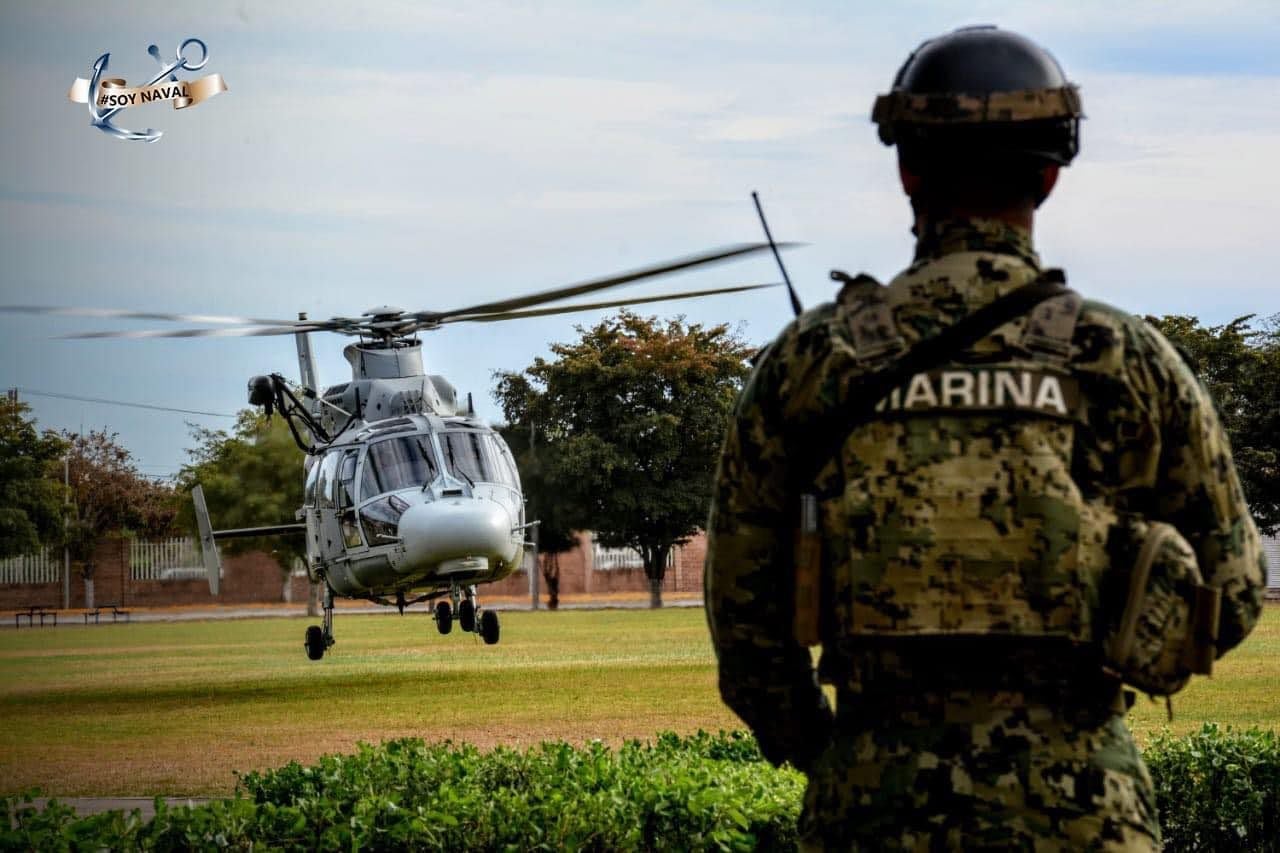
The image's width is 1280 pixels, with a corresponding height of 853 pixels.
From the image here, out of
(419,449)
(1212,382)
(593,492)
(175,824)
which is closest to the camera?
(175,824)

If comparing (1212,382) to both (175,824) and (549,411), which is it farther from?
(175,824)

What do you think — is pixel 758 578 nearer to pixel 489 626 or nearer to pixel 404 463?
pixel 404 463

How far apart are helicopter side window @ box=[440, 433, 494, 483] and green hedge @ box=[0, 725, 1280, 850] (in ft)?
42.4

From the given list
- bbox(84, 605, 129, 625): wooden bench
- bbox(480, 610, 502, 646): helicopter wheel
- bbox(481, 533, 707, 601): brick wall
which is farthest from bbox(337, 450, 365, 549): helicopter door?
bbox(481, 533, 707, 601): brick wall

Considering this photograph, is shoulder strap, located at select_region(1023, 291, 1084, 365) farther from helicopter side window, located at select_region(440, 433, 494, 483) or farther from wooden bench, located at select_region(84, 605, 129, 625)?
wooden bench, located at select_region(84, 605, 129, 625)

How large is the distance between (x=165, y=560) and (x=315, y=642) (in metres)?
40.4

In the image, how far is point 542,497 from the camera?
5697cm

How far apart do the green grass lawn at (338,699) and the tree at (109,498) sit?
21851mm

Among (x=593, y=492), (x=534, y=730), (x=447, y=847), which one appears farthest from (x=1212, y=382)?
(x=447, y=847)

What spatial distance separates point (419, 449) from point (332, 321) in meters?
1.78

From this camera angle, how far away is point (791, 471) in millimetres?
2863

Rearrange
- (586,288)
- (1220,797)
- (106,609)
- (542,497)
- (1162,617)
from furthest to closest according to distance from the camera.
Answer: (542,497) → (106,609) → (586,288) → (1220,797) → (1162,617)

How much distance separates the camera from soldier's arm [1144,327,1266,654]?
2.79 meters

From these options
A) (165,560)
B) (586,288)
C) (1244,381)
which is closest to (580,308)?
(586,288)
